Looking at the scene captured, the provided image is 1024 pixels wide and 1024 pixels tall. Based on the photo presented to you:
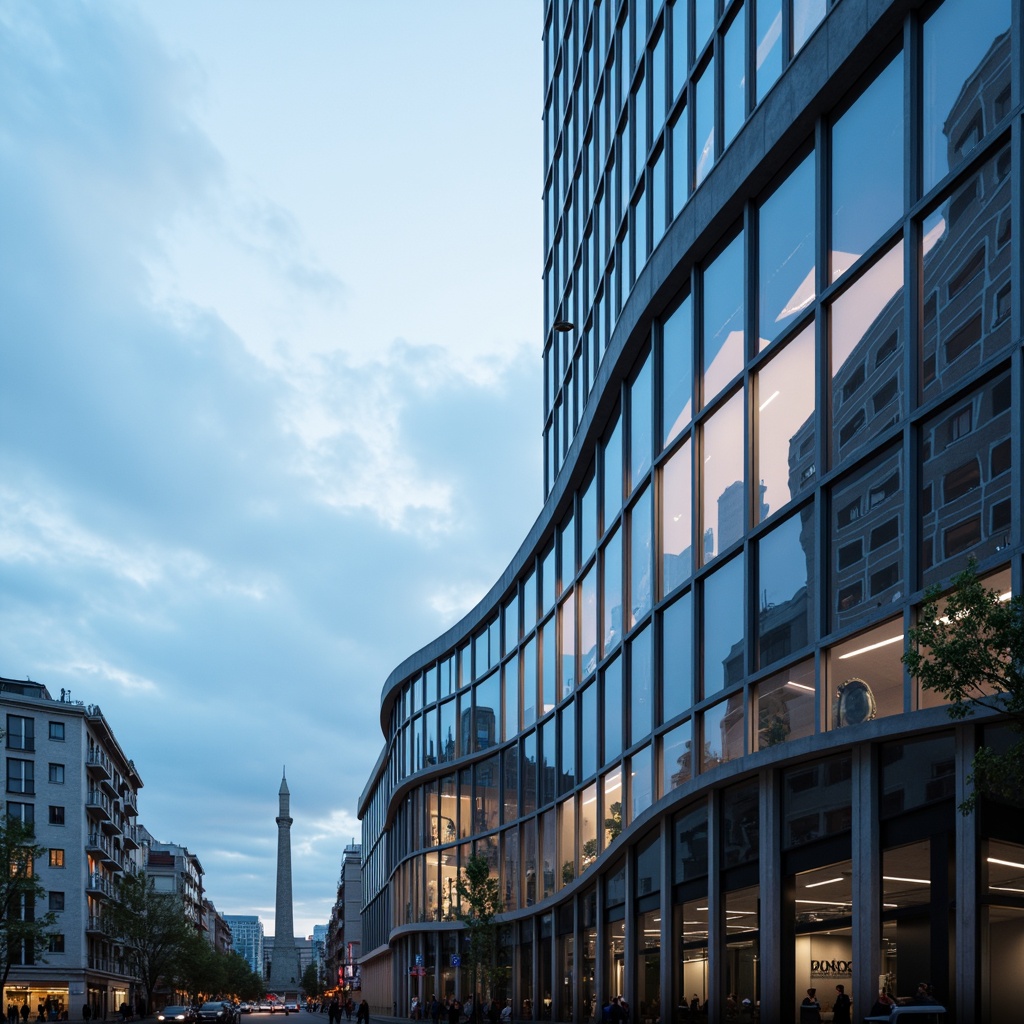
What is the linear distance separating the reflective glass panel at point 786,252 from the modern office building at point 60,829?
3105 inches

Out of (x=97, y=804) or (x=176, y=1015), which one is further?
(x=97, y=804)

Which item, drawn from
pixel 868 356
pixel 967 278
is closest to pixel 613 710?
pixel 868 356

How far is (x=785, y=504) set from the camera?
24.0 metres

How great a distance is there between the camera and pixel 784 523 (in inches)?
950

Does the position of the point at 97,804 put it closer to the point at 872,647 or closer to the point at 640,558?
the point at 640,558

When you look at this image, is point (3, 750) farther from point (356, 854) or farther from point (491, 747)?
point (356, 854)

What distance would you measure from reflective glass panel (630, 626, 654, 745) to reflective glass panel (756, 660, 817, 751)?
6.74 meters

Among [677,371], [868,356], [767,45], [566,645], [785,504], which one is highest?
[767,45]

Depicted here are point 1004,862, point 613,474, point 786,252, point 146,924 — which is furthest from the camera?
point 146,924

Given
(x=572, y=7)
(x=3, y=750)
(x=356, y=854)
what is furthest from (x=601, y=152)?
(x=356, y=854)

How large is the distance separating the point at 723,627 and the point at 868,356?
733cm

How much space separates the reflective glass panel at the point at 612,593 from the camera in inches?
1389

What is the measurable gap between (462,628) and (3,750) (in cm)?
4647

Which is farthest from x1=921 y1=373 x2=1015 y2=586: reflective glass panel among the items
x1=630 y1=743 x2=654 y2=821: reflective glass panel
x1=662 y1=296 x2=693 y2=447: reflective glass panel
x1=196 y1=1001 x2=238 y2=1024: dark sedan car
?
x1=196 y1=1001 x2=238 y2=1024: dark sedan car
